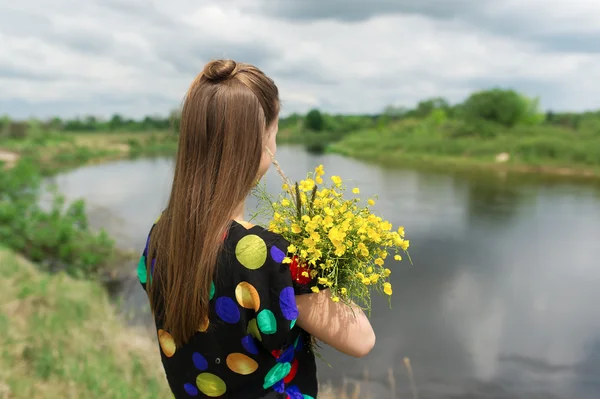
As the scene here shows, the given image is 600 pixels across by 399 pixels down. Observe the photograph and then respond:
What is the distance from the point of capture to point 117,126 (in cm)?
6378

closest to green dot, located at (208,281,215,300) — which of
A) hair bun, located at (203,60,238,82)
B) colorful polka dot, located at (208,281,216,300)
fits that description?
colorful polka dot, located at (208,281,216,300)

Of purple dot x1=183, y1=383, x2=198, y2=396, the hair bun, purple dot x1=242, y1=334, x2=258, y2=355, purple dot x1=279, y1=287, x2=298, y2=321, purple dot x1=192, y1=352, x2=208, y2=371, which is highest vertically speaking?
the hair bun

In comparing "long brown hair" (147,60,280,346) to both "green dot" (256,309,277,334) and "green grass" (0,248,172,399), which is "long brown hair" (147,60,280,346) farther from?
"green grass" (0,248,172,399)

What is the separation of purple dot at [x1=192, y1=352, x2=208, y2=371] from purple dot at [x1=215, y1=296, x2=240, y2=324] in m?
0.17

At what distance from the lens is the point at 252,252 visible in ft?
2.95

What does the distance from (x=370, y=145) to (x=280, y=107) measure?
33.6 meters

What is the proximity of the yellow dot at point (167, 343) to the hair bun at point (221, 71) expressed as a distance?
2.32 ft

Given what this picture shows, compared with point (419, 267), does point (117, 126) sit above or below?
above

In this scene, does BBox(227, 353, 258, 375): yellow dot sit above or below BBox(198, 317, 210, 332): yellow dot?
below

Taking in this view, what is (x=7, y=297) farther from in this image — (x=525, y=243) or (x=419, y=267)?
(x=525, y=243)

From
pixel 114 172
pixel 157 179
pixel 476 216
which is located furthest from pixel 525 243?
pixel 114 172

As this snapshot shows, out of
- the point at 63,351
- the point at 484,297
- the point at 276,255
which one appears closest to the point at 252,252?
the point at 276,255

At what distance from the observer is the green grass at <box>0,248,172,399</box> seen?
8.76 feet

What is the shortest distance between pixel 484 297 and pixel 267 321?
26.5 ft
